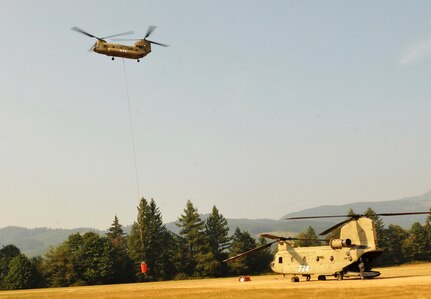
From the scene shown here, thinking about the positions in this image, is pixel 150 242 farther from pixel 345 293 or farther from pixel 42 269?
pixel 345 293

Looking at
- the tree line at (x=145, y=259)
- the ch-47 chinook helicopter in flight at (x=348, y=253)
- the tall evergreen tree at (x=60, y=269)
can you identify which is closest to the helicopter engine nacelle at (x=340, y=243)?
the ch-47 chinook helicopter in flight at (x=348, y=253)

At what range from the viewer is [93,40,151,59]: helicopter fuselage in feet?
136

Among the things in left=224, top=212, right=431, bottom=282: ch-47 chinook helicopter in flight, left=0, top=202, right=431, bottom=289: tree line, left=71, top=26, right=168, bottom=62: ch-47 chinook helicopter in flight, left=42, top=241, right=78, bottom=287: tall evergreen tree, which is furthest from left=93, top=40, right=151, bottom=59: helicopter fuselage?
left=42, top=241, right=78, bottom=287: tall evergreen tree

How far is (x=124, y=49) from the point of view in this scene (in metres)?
41.8

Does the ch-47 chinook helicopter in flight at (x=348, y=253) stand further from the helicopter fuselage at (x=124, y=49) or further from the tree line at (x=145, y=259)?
the tree line at (x=145, y=259)

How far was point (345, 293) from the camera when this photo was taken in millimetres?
27297

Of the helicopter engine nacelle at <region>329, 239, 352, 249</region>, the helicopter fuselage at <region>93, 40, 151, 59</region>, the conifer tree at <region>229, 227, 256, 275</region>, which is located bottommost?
the conifer tree at <region>229, 227, 256, 275</region>

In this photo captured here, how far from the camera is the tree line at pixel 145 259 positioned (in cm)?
7775

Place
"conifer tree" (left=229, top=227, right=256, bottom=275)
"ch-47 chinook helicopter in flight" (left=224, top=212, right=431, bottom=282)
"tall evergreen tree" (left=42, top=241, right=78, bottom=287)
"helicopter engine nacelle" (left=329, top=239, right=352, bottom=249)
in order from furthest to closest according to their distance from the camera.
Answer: "conifer tree" (left=229, top=227, right=256, bottom=275) → "tall evergreen tree" (left=42, top=241, right=78, bottom=287) → "helicopter engine nacelle" (left=329, top=239, right=352, bottom=249) → "ch-47 chinook helicopter in flight" (left=224, top=212, right=431, bottom=282)

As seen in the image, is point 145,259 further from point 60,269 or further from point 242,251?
point 242,251

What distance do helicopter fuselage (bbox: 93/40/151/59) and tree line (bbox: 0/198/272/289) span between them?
4333cm

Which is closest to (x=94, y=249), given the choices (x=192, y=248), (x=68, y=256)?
(x=68, y=256)

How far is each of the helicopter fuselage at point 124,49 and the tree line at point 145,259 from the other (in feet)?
142

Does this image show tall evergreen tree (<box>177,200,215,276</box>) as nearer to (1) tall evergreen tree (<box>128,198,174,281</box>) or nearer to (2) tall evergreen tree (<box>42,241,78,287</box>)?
(1) tall evergreen tree (<box>128,198,174,281</box>)
